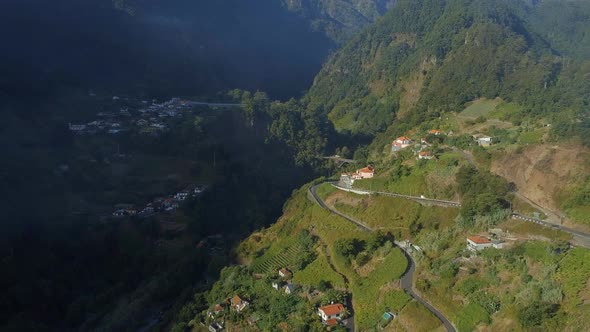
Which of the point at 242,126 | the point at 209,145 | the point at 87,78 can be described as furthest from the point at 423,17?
the point at 87,78

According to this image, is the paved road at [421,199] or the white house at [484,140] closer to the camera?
the paved road at [421,199]

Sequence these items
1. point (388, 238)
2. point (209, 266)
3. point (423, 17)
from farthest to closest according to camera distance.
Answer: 1. point (423, 17)
2. point (209, 266)
3. point (388, 238)

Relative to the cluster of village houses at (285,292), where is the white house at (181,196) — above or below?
below

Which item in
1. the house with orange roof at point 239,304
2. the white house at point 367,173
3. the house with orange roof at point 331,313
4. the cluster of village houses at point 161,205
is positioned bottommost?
the cluster of village houses at point 161,205

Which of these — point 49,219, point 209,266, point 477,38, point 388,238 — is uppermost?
point 477,38

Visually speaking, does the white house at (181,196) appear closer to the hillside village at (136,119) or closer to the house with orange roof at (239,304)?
the hillside village at (136,119)

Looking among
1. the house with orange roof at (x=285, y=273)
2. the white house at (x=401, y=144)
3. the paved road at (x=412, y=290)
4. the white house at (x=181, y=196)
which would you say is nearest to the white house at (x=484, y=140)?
the white house at (x=401, y=144)

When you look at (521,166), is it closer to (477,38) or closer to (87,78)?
(477,38)

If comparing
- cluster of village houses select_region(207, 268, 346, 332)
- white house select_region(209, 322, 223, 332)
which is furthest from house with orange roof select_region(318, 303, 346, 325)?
white house select_region(209, 322, 223, 332)
